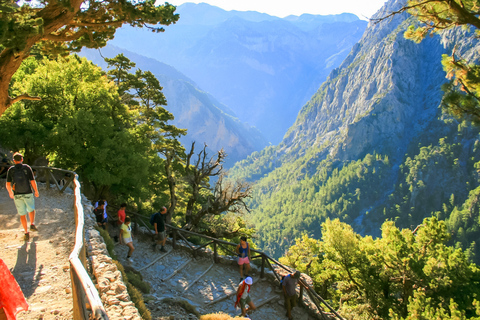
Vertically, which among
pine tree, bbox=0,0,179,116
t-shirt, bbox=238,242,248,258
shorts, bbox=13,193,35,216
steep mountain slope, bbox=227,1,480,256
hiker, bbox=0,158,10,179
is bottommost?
hiker, bbox=0,158,10,179

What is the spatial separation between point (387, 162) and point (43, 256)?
173m

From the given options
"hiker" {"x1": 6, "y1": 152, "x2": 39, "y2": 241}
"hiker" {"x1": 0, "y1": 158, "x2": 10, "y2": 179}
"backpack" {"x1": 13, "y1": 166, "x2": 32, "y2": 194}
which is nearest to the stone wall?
A: "hiker" {"x1": 6, "y1": 152, "x2": 39, "y2": 241}

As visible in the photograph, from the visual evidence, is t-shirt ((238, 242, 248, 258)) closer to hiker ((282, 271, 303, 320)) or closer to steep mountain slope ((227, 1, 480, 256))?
hiker ((282, 271, 303, 320))

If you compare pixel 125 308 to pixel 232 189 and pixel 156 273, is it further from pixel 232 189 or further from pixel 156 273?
pixel 232 189

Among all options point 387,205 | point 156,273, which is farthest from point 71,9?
point 387,205

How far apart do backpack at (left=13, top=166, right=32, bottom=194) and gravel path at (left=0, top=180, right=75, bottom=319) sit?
123 cm

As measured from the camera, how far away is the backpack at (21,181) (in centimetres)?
737

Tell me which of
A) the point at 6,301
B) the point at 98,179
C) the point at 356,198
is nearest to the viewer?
the point at 6,301

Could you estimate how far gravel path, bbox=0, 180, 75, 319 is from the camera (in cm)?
508

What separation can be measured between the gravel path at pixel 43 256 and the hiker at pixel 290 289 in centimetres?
654

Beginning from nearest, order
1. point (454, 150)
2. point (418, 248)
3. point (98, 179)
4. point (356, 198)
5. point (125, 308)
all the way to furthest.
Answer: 1. point (125, 308)
2. point (98, 179)
3. point (418, 248)
4. point (454, 150)
5. point (356, 198)

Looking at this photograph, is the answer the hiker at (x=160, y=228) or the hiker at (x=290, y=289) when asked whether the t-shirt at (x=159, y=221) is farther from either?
the hiker at (x=290, y=289)

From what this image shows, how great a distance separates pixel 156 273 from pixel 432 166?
157611mm

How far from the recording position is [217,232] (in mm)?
19219
